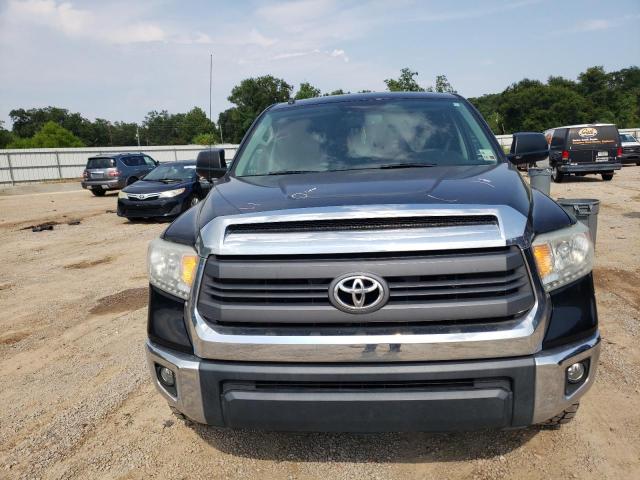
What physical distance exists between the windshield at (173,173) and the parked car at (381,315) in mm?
11394

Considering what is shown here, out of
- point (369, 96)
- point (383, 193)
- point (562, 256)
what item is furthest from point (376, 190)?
point (369, 96)

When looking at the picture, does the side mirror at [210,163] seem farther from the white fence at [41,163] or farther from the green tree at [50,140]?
the green tree at [50,140]

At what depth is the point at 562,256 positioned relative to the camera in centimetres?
216

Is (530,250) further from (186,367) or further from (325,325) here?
(186,367)

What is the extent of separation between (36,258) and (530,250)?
28.9 feet

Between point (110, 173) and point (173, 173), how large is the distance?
903cm

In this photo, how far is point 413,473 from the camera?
2449mm

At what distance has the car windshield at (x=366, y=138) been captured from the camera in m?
3.15

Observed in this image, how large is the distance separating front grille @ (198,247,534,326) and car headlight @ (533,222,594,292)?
12cm

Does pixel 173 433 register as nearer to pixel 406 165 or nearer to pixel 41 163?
pixel 406 165

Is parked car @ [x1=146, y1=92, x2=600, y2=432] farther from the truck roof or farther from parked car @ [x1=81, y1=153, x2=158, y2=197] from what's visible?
parked car @ [x1=81, y1=153, x2=158, y2=197]

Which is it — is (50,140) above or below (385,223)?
below

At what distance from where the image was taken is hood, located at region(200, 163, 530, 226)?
219 centimetres

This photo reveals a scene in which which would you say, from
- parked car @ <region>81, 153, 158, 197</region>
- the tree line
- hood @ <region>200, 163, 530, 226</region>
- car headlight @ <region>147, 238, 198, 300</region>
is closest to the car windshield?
hood @ <region>200, 163, 530, 226</region>
